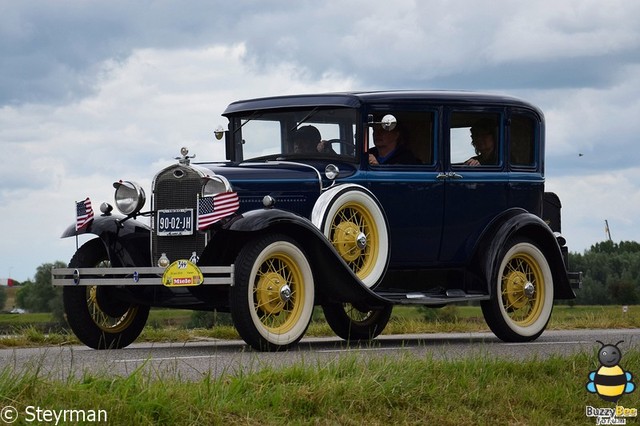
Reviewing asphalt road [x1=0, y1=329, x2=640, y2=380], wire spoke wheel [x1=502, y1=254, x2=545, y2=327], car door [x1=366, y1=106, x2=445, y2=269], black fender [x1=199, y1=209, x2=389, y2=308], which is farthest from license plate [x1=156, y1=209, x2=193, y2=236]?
wire spoke wheel [x1=502, y1=254, x2=545, y2=327]

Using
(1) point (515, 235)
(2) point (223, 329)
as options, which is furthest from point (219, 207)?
(1) point (515, 235)

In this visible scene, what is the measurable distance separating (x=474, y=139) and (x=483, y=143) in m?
0.17

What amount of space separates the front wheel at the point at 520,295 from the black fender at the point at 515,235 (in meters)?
0.11

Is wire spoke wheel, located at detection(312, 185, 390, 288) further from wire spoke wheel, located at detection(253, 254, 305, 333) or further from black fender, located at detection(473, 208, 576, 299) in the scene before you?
black fender, located at detection(473, 208, 576, 299)

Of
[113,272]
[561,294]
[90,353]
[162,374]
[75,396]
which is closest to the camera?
[75,396]

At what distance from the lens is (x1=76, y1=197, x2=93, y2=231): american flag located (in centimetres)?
1117

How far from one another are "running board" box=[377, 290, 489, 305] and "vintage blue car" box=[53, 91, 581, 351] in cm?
2

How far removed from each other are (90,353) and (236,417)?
3.85 m

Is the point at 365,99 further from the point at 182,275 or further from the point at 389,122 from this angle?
the point at 182,275

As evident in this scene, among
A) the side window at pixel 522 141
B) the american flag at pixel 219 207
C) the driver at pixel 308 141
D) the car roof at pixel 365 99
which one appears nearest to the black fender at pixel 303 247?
the american flag at pixel 219 207

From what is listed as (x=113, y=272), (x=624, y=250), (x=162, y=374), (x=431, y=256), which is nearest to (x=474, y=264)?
(x=431, y=256)

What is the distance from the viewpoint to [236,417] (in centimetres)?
627

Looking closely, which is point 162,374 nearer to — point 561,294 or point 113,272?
point 113,272

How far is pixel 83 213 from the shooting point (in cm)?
1123
